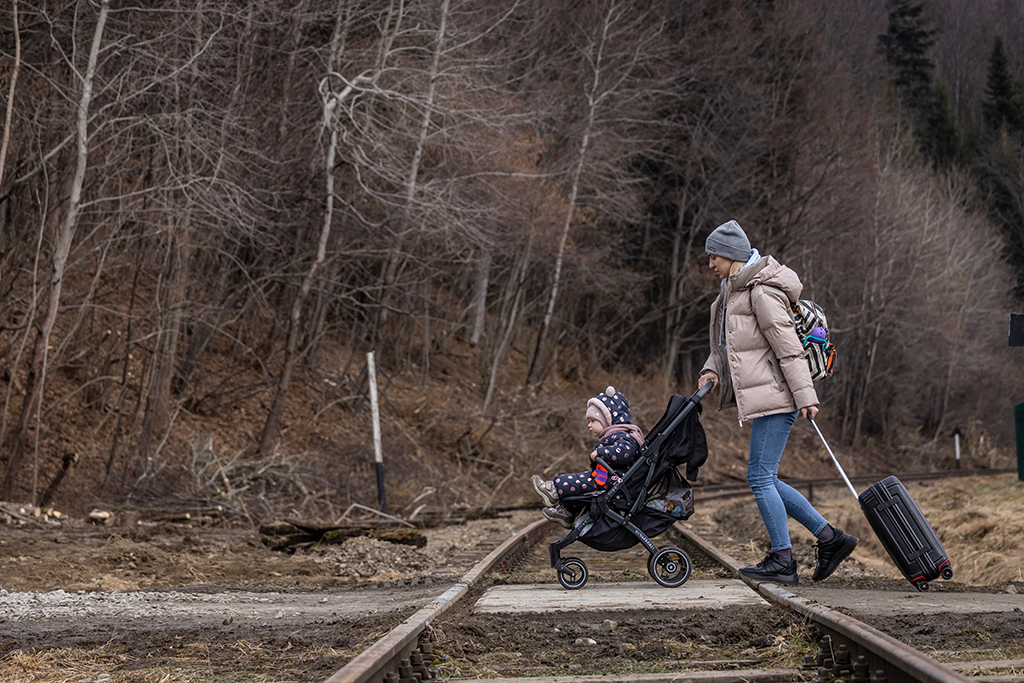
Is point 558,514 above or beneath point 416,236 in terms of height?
beneath

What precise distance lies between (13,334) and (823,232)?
74.4 ft

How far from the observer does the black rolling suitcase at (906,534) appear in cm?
564

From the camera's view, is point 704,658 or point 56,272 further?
point 56,272

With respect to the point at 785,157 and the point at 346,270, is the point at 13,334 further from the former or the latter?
the point at 785,157

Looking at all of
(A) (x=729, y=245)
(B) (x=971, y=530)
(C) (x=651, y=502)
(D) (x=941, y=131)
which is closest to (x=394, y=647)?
(C) (x=651, y=502)

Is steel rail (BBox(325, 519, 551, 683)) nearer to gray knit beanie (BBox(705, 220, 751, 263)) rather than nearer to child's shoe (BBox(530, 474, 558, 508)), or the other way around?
child's shoe (BBox(530, 474, 558, 508))

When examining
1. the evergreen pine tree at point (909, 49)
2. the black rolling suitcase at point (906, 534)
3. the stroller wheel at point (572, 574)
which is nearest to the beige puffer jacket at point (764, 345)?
the black rolling suitcase at point (906, 534)

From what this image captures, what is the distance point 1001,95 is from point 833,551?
63.1 meters

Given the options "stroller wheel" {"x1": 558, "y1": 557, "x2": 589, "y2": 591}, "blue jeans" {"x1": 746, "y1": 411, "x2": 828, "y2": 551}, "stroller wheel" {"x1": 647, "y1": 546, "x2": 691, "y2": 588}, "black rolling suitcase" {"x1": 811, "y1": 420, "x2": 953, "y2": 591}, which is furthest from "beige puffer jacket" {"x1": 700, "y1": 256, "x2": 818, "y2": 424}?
"stroller wheel" {"x1": 558, "y1": 557, "x2": 589, "y2": 591}

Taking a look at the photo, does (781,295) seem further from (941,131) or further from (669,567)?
(941,131)

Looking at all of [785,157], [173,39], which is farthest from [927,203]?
[173,39]

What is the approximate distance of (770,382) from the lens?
588cm

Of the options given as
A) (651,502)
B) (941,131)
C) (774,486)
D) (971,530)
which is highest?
(941,131)

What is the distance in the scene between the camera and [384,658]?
3.42 metres
